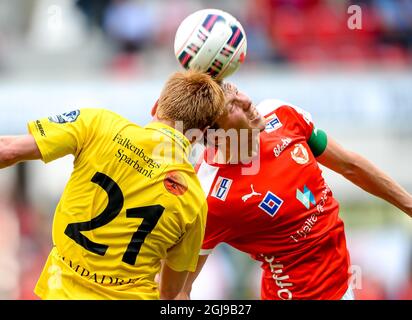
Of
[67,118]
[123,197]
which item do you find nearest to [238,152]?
[123,197]

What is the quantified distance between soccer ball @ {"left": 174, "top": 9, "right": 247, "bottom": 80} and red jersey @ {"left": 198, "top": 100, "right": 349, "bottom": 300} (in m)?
0.46

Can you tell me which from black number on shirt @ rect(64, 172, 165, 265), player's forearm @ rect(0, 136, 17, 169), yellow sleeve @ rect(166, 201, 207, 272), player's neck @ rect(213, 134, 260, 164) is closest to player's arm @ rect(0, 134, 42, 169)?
player's forearm @ rect(0, 136, 17, 169)

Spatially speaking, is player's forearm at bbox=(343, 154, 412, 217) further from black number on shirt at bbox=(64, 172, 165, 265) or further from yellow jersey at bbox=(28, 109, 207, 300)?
black number on shirt at bbox=(64, 172, 165, 265)

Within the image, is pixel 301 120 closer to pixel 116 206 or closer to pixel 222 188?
pixel 222 188

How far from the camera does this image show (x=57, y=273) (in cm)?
472

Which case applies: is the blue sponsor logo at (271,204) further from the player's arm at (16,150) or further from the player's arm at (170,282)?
the player's arm at (16,150)

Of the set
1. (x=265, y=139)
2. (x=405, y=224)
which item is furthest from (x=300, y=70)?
(x=265, y=139)

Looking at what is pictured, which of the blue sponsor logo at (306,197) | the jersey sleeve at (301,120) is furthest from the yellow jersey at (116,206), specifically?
the jersey sleeve at (301,120)

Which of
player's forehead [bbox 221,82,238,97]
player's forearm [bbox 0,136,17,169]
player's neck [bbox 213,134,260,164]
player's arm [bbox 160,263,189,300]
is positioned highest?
player's forehead [bbox 221,82,238,97]

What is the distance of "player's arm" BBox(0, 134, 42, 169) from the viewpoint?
4.29 metres

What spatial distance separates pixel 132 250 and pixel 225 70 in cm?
141

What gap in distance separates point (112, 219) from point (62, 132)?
52 centimetres

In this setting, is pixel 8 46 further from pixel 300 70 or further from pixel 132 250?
pixel 132 250

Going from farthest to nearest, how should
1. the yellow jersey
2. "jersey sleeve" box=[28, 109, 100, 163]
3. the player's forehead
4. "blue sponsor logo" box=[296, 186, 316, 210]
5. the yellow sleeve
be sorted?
"blue sponsor logo" box=[296, 186, 316, 210], the player's forehead, the yellow sleeve, the yellow jersey, "jersey sleeve" box=[28, 109, 100, 163]
